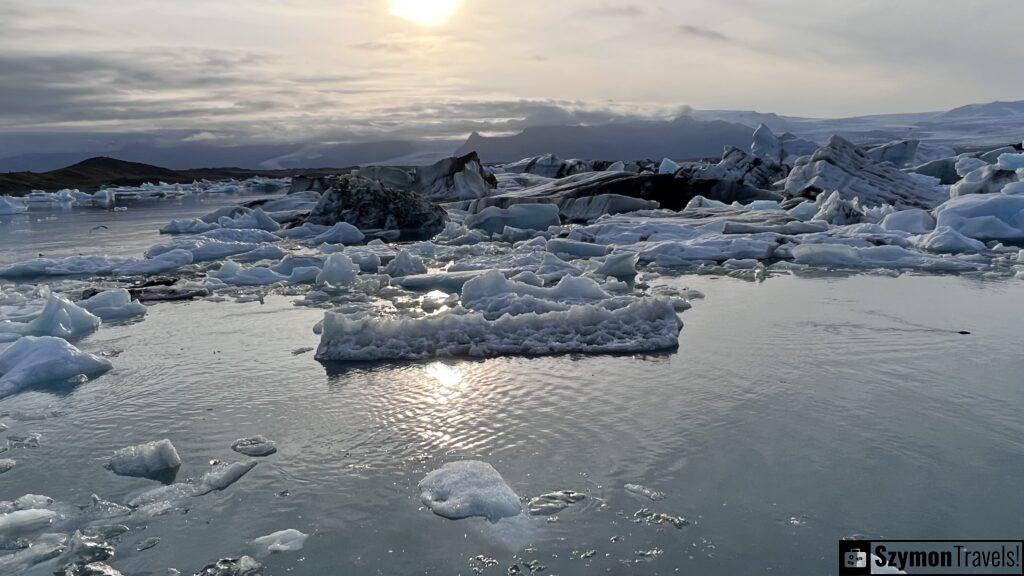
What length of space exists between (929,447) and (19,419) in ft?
17.0

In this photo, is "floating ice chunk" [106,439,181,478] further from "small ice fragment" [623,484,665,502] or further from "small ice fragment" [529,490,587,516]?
"small ice fragment" [623,484,665,502]

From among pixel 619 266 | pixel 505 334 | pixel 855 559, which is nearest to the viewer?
pixel 855 559

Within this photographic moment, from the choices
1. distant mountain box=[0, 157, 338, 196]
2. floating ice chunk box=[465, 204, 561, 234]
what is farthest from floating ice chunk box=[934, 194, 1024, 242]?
distant mountain box=[0, 157, 338, 196]

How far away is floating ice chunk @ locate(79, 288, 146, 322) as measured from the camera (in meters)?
7.74

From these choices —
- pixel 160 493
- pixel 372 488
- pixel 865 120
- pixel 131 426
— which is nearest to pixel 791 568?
pixel 372 488

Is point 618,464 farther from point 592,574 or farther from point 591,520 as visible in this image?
point 592,574

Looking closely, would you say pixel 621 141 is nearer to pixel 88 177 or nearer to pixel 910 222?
pixel 88 177

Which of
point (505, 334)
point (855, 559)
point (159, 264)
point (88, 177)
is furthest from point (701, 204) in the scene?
point (88, 177)

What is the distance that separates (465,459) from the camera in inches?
142

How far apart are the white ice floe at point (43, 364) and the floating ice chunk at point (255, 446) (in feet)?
7.25

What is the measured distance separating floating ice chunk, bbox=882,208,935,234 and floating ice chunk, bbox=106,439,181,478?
14.1 m

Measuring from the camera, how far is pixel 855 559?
265cm

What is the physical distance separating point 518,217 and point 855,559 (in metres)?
15.2

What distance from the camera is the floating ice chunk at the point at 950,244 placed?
468 inches
